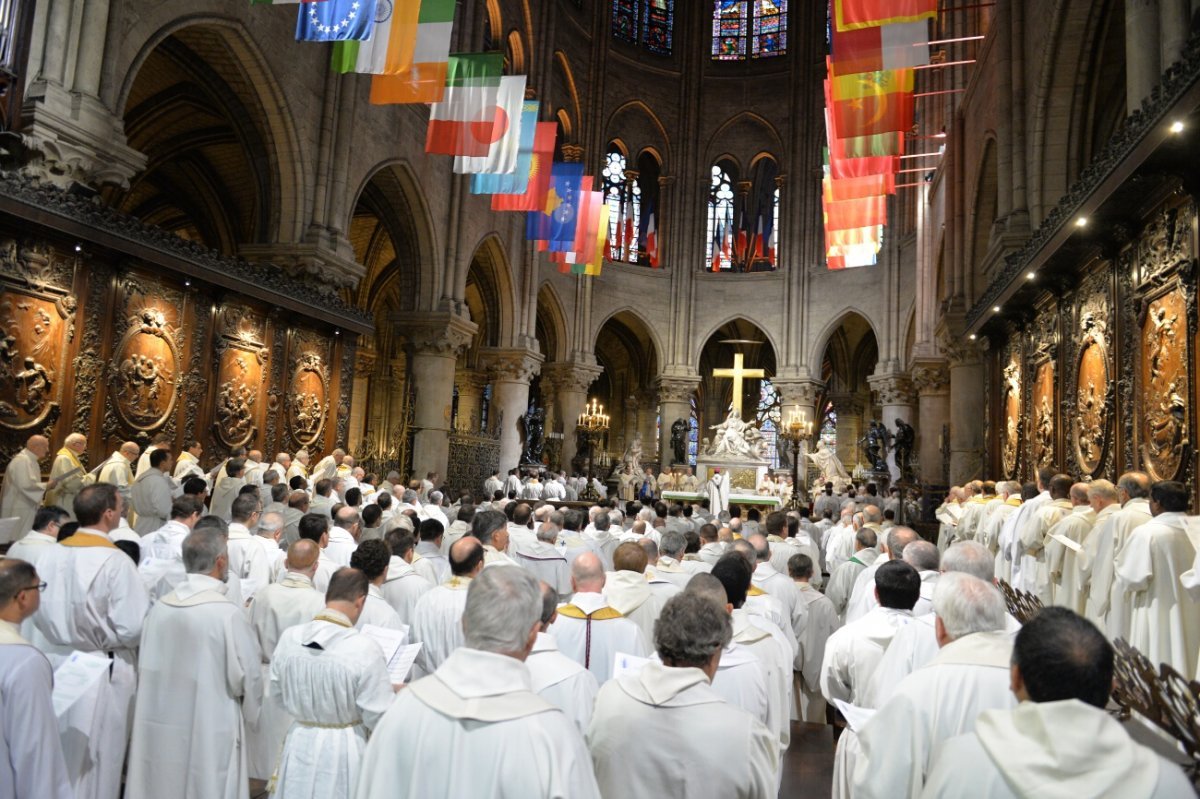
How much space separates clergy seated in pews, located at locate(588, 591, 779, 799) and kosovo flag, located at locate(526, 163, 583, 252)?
18440mm

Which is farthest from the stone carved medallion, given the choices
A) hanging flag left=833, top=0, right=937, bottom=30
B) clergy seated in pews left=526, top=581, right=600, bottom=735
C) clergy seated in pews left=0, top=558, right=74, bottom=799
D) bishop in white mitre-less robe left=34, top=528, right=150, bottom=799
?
clergy seated in pews left=0, top=558, right=74, bottom=799

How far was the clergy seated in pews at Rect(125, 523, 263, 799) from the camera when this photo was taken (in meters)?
4.29

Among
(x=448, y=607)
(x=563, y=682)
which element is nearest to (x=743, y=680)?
(x=563, y=682)

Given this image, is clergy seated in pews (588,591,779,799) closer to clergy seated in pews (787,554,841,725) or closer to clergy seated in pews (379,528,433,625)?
clergy seated in pews (379,528,433,625)

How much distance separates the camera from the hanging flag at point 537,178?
1802 centimetres

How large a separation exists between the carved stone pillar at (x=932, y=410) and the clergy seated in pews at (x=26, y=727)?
74.8 ft

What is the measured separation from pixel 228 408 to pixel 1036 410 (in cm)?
1317

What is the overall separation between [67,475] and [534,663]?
8252 mm

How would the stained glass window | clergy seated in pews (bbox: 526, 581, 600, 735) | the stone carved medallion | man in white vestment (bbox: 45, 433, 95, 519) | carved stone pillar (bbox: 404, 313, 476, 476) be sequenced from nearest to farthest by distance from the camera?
1. clergy seated in pews (bbox: 526, 581, 600, 735)
2. the stone carved medallion
3. man in white vestment (bbox: 45, 433, 95, 519)
4. carved stone pillar (bbox: 404, 313, 476, 476)
5. the stained glass window

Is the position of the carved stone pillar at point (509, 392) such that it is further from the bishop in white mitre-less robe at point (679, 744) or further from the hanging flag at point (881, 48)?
the bishop in white mitre-less robe at point (679, 744)

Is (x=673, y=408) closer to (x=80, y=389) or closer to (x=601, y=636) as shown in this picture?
(x=80, y=389)

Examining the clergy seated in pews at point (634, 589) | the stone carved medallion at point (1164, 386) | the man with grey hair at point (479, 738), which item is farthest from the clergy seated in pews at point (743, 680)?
the stone carved medallion at point (1164, 386)

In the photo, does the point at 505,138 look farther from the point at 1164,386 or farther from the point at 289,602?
the point at 289,602

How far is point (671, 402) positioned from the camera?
32.7 meters
